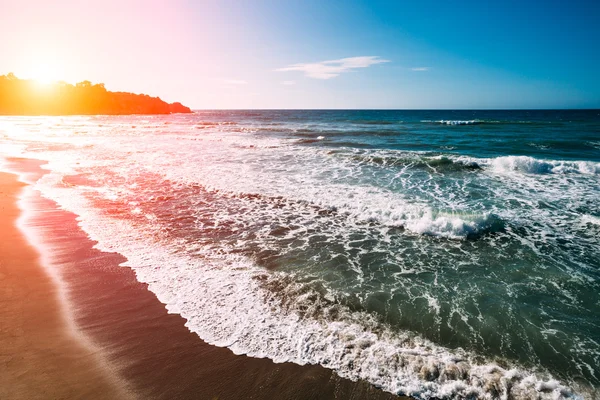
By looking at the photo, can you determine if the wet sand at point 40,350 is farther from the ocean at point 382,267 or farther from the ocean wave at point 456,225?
the ocean wave at point 456,225

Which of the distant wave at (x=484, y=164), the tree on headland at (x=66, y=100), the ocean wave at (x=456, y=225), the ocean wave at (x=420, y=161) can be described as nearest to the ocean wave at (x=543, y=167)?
the distant wave at (x=484, y=164)

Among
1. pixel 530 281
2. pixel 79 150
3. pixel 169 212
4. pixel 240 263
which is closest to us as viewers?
pixel 530 281

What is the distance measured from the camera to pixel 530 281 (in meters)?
6.45

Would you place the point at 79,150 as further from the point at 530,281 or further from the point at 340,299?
the point at 530,281

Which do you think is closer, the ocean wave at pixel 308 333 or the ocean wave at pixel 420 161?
the ocean wave at pixel 308 333

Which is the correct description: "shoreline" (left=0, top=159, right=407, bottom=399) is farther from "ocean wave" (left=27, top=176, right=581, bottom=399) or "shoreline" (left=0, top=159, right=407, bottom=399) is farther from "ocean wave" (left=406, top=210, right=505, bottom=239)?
"ocean wave" (left=406, top=210, right=505, bottom=239)

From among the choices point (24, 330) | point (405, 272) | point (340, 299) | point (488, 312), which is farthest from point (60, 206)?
point (488, 312)

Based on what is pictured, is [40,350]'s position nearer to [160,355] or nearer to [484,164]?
[160,355]

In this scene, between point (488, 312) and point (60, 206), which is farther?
point (60, 206)

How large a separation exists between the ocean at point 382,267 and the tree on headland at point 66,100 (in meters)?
132

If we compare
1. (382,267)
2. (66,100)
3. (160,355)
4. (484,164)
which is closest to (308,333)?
(160,355)

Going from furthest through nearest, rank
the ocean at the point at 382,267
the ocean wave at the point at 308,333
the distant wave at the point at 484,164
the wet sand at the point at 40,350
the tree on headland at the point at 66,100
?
the tree on headland at the point at 66,100
the distant wave at the point at 484,164
the ocean at the point at 382,267
the ocean wave at the point at 308,333
the wet sand at the point at 40,350

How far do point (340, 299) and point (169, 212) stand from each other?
7350mm

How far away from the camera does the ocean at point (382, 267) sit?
4.37 m
